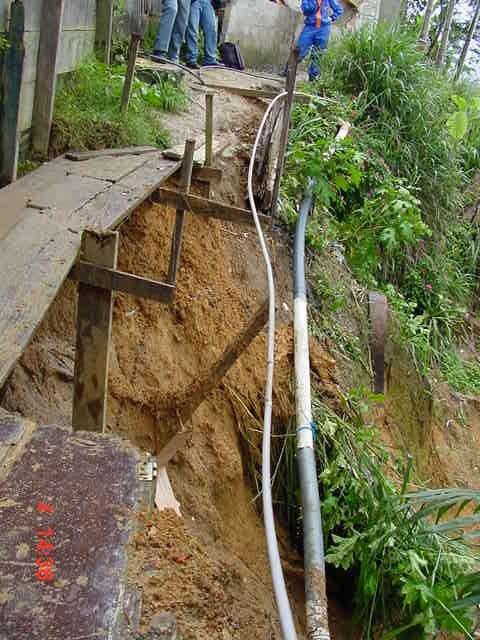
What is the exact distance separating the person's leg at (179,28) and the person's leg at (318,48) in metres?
1.95

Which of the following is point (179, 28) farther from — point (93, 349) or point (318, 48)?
point (93, 349)

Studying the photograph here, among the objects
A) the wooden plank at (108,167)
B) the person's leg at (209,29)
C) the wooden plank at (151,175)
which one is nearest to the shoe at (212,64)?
the person's leg at (209,29)

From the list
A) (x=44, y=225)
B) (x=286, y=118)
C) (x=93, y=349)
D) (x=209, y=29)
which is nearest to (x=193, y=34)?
(x=209, y=29)

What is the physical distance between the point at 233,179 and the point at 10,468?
4.54 metres

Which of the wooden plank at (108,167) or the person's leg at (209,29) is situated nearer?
the wooden plank at (108,167)

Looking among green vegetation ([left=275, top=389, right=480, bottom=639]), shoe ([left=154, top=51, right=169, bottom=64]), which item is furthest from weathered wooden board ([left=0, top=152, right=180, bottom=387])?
shoe ([left=154, top=51, right=169, bottom=64])

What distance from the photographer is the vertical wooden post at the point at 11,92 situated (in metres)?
3.93

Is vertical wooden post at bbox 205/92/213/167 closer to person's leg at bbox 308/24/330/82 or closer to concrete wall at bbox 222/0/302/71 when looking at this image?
person's leg at bbox 308/24/330/82

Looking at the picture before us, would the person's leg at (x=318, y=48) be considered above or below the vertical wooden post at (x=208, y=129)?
above

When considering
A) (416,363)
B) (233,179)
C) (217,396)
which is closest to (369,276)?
(416,363)

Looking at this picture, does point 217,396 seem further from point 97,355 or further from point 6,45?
point 6,45

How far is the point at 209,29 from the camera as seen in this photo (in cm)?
858

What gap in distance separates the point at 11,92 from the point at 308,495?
304 centimetres

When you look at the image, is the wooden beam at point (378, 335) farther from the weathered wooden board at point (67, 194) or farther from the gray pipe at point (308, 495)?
the weathered wooden board at point (67, 194)
